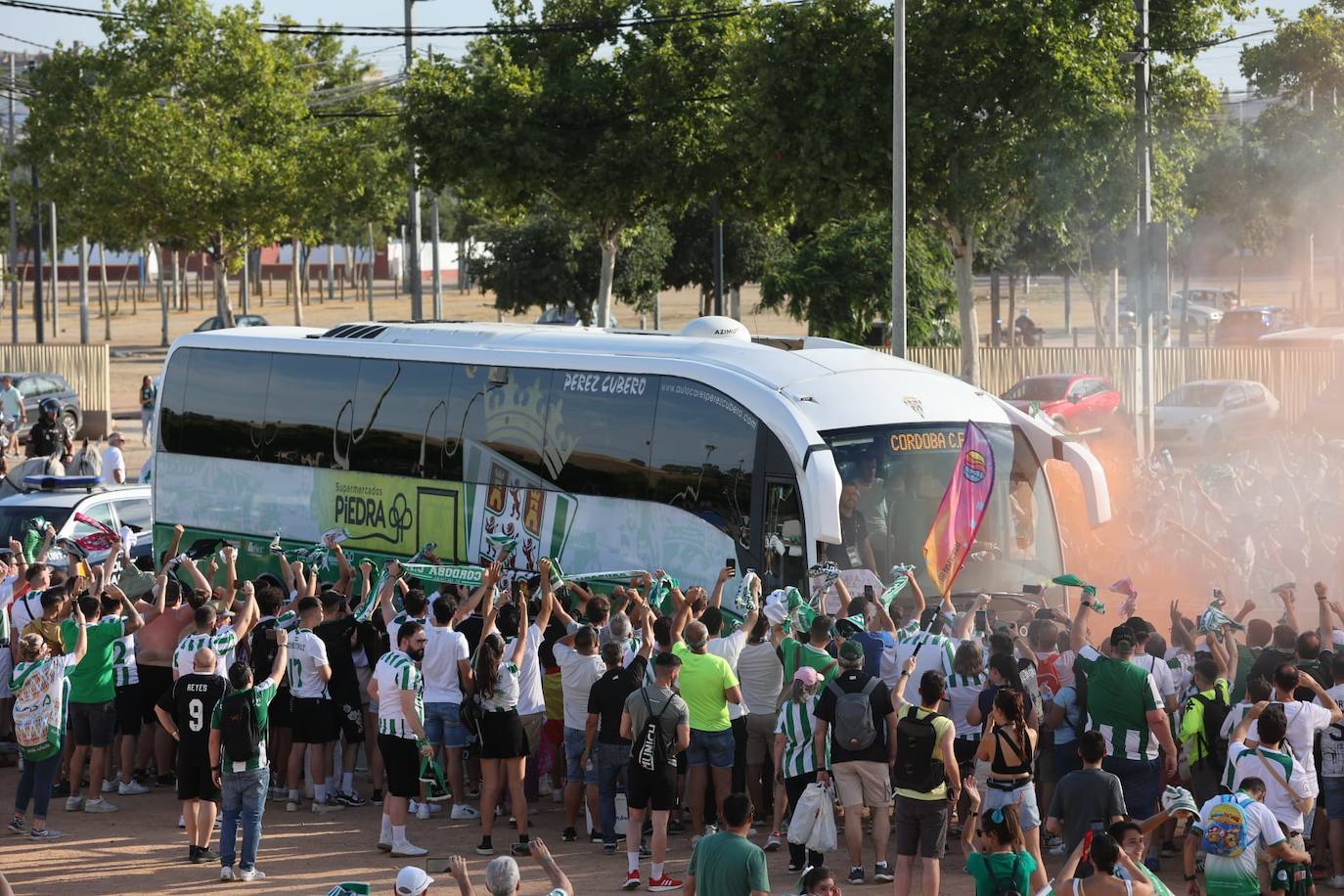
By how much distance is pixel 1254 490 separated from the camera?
19000 mm

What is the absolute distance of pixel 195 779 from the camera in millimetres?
10633

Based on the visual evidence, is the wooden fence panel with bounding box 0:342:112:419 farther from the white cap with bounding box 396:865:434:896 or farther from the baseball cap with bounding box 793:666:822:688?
the white cap with bounding box 396:865:434:896

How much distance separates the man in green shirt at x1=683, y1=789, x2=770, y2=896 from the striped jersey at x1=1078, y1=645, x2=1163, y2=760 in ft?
9.52

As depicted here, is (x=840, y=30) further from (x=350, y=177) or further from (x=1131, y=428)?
(x=350, y=177)

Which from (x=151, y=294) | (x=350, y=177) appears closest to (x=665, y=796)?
(x=350, y=177)

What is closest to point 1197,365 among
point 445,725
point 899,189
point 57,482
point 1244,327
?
point 899,189

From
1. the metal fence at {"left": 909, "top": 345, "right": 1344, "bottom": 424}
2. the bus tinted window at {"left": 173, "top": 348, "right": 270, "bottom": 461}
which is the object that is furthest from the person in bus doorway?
the metal fence at {"left": 909, "top": 345, "right": 1344, "bottom": 424}

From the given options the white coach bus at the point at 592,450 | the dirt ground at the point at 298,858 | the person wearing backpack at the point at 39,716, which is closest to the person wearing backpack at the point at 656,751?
the dirt ground at the point at 298,858

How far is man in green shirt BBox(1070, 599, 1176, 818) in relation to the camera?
9.51 metres

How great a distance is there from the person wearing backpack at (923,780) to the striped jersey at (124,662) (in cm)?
598

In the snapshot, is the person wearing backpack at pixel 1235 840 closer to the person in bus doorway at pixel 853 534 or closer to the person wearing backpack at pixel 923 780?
the person wearing backpack at pixel 923 780

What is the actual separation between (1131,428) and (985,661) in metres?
20.4

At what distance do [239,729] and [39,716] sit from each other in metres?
1.93

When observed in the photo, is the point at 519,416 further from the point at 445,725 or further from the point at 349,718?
the point at 445,725
